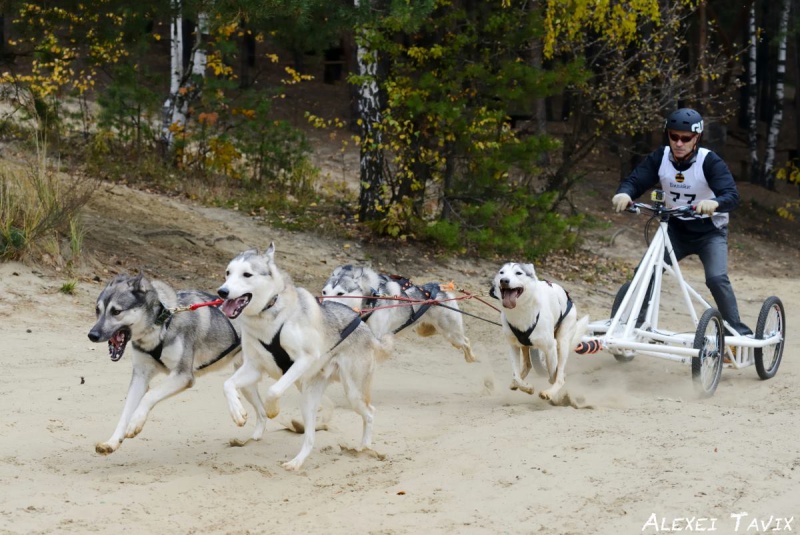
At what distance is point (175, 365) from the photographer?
251 inches

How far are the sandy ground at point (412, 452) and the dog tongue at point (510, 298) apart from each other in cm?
81

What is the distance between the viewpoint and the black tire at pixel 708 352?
Answer: 26.1 feet

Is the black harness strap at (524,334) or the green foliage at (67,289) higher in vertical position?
the black harness strap at (524,334)

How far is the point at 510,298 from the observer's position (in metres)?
7.78

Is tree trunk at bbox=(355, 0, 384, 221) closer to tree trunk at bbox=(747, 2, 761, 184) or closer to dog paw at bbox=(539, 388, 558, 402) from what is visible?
dog paw at bbox=(539, 388, 558, 402)

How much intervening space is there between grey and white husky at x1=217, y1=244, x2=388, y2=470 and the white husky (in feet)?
4.58

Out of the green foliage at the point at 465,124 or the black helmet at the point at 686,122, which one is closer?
the black helmet at the point at 686,122

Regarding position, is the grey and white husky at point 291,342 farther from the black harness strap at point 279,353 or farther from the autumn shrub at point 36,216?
the autumn shrub at point 36,216

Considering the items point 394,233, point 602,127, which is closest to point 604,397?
point 394,233

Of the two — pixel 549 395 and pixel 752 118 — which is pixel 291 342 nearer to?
pixel 549 395

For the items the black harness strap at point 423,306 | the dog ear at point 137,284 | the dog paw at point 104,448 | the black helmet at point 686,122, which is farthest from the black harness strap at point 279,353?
the black helmet at point 686,122

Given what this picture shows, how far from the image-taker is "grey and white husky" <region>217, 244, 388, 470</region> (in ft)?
19.7

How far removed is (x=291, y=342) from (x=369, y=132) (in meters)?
7.74

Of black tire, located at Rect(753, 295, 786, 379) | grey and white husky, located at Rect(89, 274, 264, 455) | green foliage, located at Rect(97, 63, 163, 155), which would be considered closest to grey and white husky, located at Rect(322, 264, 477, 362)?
grey and white husky, located at Rect(89, 274, 264, 455)
